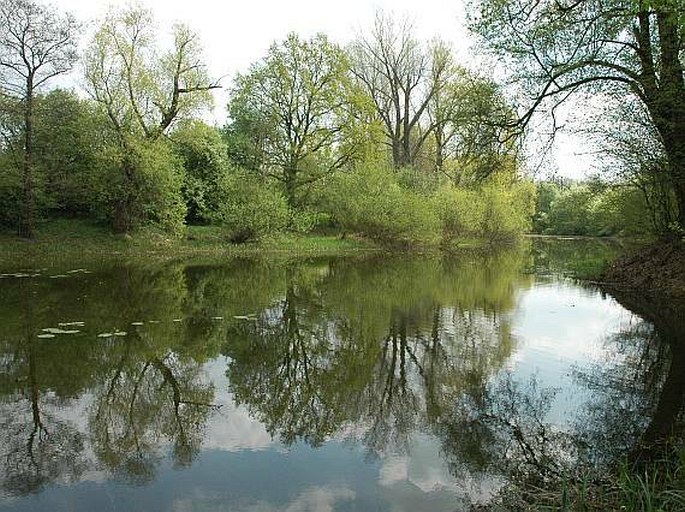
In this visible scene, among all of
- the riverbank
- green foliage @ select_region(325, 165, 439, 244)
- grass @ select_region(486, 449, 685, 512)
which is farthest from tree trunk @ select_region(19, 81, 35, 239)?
grass @ select_region(486, 449, 685, 512)

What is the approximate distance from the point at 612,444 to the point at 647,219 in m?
15.3

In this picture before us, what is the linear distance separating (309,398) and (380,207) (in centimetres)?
2725

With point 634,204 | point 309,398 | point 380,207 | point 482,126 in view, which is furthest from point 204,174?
point 309,398

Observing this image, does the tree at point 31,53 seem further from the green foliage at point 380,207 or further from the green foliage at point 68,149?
the green foliage at point 380,207

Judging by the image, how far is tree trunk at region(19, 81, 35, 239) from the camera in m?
24.0

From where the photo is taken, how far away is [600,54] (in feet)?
47.0

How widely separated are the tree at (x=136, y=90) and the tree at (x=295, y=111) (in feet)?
→ 15.9

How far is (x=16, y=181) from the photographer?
24.0m

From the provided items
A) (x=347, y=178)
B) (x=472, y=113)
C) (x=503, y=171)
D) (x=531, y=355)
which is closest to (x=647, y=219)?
(x=503, y=171)

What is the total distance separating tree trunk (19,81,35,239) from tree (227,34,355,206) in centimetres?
1299

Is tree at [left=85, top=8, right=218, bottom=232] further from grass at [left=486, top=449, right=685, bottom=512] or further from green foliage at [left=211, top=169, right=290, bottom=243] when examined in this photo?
grass at [left=486, top=449, right=685, bottom=512]

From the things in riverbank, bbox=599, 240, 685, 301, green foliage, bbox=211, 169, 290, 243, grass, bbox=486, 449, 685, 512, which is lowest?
grass, bbox=486, 449, 685, 512

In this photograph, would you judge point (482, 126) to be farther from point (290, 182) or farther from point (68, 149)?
point (290, 182)

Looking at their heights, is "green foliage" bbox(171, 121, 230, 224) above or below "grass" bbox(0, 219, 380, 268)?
above
